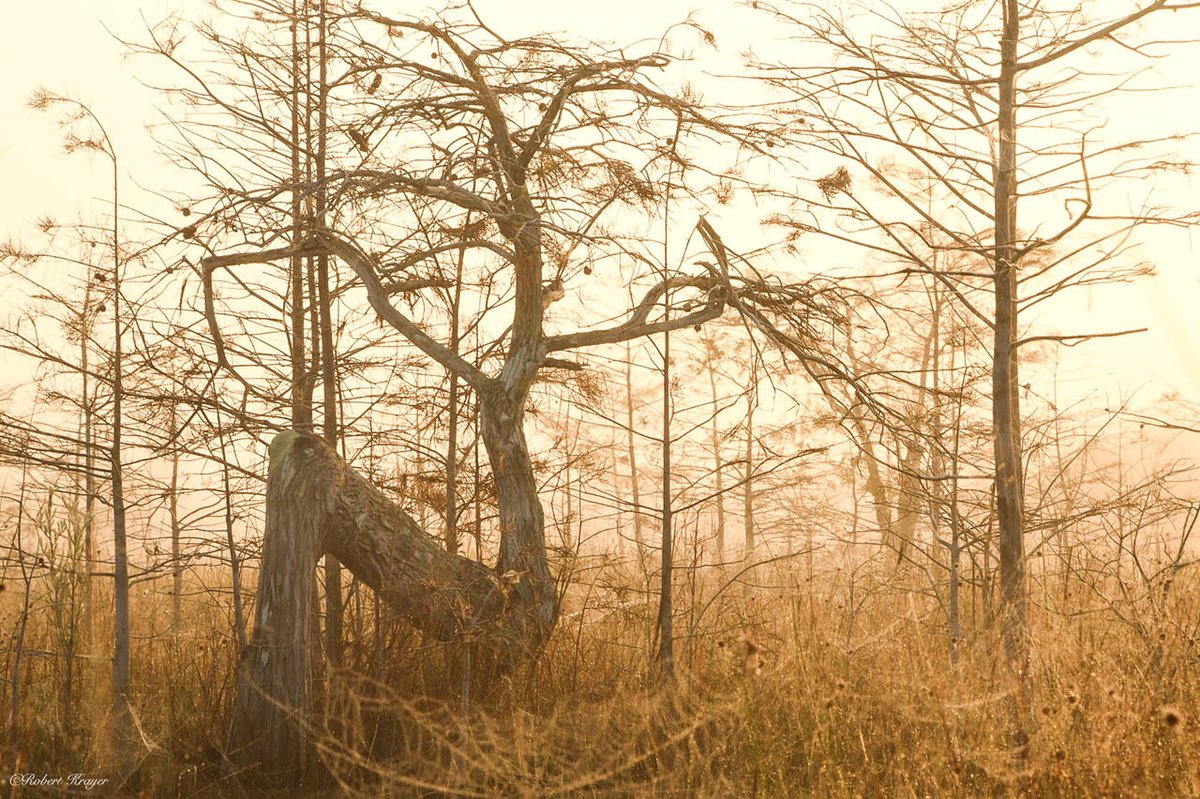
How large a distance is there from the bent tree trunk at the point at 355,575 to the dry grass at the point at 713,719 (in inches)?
9.3

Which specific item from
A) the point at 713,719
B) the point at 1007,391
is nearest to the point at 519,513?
the point at 713,719

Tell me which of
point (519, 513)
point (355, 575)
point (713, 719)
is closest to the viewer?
point (713, 719)

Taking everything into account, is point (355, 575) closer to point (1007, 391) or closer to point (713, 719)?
point (713, 719)

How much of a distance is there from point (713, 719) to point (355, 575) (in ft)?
8.10

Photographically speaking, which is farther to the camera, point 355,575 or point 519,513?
point 519,513

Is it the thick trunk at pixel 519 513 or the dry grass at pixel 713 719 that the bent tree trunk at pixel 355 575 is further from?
the dry grass at pixel 713 719

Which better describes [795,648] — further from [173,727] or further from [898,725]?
[173,727]

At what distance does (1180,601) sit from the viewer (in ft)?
19.2

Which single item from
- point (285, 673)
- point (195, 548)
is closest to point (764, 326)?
point (285, 673)

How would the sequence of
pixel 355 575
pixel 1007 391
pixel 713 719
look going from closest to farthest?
pixel 1007 391 < pixel 713 719 < pixel 355 575

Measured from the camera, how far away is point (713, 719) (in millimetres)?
5738

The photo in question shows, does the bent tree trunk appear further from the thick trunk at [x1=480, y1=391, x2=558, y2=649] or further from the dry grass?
the dry grass

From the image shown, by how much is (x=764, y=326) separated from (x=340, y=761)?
3.77 m

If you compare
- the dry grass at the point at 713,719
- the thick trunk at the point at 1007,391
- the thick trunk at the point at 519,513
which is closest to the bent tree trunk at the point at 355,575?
the thick trunk at the point at 519,513
